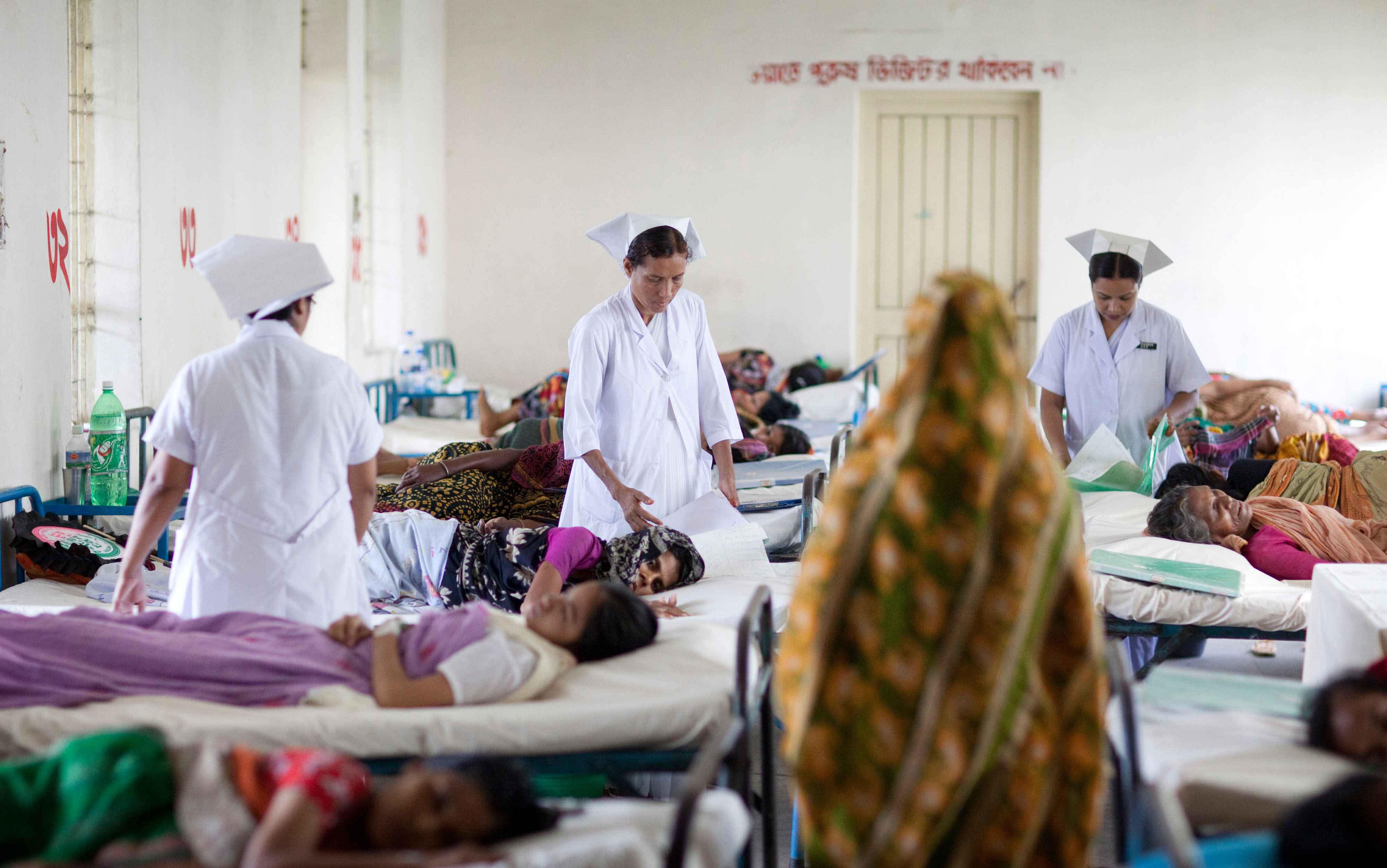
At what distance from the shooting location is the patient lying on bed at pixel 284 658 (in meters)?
2.28

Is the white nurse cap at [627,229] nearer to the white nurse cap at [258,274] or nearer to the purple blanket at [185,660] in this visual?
the white nurse cap at [258,274]

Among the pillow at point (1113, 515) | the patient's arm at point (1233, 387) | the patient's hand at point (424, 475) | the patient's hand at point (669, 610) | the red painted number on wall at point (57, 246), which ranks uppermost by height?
the red painted number on wall at point (57, 246)

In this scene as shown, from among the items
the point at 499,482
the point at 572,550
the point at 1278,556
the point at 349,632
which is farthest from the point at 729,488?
the point at 1278,556

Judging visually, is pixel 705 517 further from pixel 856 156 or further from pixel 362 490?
pixel 856 156

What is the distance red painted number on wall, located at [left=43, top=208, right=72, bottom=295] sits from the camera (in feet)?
12.2

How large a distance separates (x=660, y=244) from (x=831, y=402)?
417 centimetres

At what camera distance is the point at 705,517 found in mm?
3738

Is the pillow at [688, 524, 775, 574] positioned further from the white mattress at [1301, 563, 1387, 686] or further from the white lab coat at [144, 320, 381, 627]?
the white mattress at [1301, 563, 1387, 686]

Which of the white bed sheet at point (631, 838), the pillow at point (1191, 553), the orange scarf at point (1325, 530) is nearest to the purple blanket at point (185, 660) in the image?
the white bed sheet at point (631, 838)

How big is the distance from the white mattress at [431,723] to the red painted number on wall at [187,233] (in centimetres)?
296

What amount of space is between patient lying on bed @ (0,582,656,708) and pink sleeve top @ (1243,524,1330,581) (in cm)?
254

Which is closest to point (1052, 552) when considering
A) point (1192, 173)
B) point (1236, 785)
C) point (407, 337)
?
point (1236, 785)

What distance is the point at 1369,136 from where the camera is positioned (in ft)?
27.6

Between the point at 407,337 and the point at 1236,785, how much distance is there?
6.96 metres
